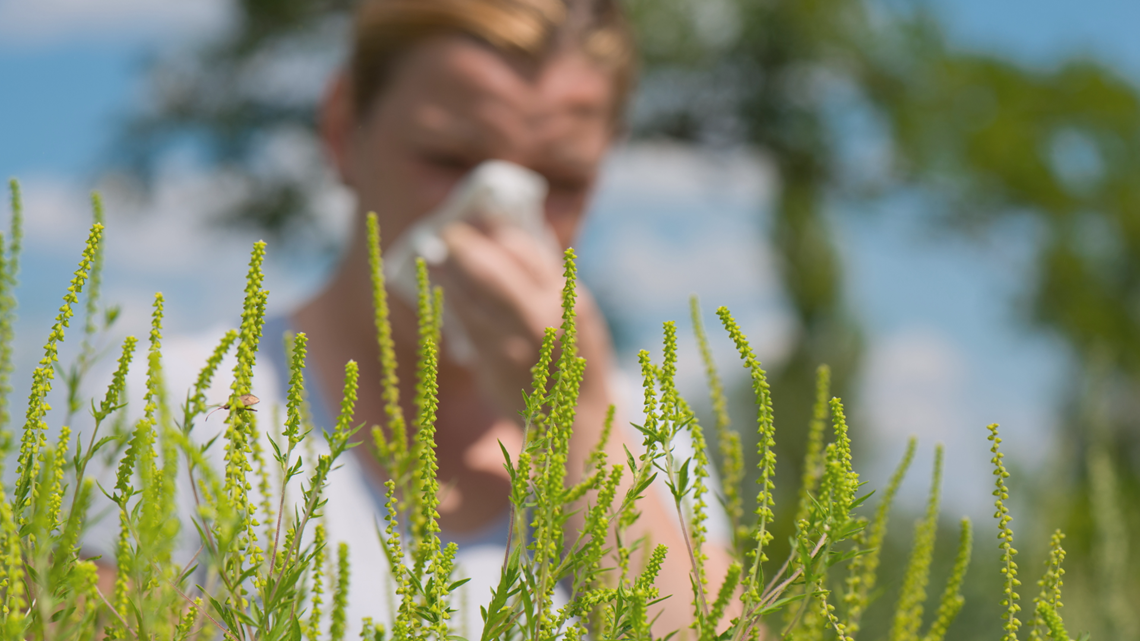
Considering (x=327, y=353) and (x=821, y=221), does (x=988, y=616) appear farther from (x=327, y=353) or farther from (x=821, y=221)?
(x=821, y=221)

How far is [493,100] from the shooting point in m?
2.09

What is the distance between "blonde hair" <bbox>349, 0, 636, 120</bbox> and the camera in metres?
2.17

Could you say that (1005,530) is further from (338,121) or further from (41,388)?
(338,121)

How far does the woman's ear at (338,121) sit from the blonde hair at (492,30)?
0.29ft

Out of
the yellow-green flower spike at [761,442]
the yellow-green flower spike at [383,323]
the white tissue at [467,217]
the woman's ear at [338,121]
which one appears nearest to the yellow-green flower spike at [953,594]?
the yellow-green flower spike at [761,442]

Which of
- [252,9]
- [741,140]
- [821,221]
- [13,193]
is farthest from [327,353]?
[821,221]

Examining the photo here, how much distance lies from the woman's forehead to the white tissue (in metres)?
0.11

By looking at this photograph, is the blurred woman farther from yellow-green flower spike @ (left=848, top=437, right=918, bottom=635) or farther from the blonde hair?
yellow-green flower spike @ (left=848, top=437, right=918, bottom=635)

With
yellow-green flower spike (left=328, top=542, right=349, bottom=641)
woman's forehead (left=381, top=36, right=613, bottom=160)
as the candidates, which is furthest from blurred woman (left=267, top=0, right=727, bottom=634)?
yellow-green flower spike (left=328, top=542, right=349, bottom=641)

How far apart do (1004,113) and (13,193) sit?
15209 mm

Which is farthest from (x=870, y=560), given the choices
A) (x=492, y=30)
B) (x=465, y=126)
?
(x=492, y=30)

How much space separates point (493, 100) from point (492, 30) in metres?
0.20

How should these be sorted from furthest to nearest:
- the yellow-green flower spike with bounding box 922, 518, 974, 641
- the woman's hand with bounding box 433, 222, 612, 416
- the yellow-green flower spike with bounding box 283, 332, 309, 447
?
1. the woman's hand with bounding box 433, 222, 612, 416
2. the yellow-green flower spike with bounding box 922, 518, 974, 641
3. the yellow-green flower spike with bounding box 283, 332, 309, 447

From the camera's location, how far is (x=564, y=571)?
0.42 m
